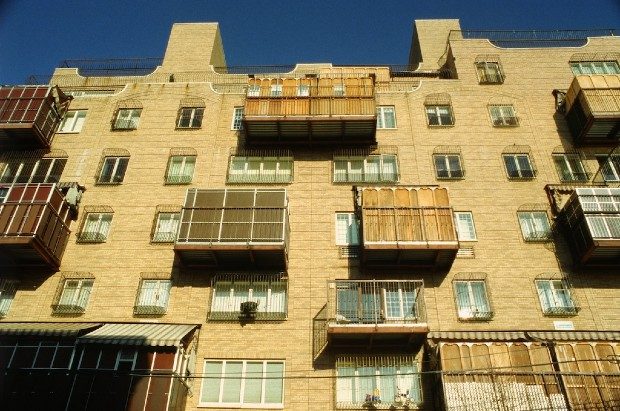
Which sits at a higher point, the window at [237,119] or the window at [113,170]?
the window at [237,119]

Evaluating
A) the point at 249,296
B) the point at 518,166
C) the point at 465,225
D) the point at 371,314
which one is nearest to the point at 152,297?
the point at 249,296

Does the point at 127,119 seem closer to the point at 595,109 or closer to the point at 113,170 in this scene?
the point at 113,170

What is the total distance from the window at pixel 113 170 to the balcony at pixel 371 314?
1372cm

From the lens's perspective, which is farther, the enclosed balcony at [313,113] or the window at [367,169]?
the enclosed balcony at [313,113]

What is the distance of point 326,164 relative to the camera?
90.7ft

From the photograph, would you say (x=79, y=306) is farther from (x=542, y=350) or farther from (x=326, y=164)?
(x=542, y=350)

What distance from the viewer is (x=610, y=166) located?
26.6 metres

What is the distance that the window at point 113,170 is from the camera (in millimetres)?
27391

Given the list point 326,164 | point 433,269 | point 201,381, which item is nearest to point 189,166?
point 326,164

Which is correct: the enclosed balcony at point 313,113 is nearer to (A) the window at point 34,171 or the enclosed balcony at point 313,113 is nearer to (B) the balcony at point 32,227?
(B) the balcony at point 32,227

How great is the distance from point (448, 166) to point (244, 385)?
51.5ft

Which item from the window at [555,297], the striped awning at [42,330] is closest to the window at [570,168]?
the window at [555,297]

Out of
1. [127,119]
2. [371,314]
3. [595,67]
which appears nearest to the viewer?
[371,314]

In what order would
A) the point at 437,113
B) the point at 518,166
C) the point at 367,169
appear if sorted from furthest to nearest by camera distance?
the point at 437,113 < the point at 367,169 < the point at 518,166
